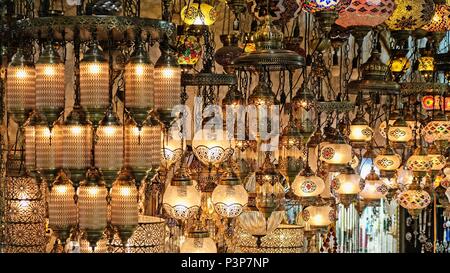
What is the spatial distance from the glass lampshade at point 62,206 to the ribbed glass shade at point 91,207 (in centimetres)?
7

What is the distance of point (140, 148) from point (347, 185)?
112 inches

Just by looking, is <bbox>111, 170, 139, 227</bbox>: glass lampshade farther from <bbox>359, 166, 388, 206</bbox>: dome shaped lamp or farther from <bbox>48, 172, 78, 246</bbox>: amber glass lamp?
<bbox>359, 166, 388, 206</bbox>: dome shaped lamp

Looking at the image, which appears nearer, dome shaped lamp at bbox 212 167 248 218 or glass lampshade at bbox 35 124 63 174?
glass lampshade at bbox 35 124 63 174

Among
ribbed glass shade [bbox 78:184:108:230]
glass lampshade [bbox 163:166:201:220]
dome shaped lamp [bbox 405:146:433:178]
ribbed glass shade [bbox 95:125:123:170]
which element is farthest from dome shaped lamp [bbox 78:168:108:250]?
dome shaped lamp [bbox 405:146:433:178]

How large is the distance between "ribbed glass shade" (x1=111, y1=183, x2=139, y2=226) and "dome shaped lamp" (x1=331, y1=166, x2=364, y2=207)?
2.70 metres

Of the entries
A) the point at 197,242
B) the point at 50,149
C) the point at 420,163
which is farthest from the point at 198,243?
the point at 420,163

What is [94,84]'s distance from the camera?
386 centimetres

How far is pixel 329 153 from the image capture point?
6.28m

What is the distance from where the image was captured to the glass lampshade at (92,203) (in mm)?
3986

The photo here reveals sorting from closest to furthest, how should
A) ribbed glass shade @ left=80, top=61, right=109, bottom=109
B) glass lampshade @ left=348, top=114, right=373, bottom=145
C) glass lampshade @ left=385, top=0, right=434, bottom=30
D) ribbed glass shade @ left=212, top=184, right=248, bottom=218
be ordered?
ribbed glass shade @ left=80, top=61, right=109, bottom=109, ribbed glass shade @ left=212, top=184, right=248, bottom=218, glass lampshade @ left=385, top=0, right=434, bottom=30, glass lampshade @ left=348, top=114, right=373, bottom=145

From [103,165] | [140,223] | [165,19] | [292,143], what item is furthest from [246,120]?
[103,165]

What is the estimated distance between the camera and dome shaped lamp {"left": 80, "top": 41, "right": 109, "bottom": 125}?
3.85 metres

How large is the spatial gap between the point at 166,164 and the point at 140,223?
338 millimetres
